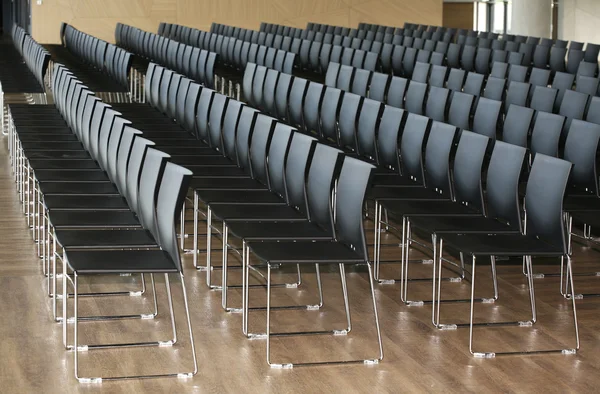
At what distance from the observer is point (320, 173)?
5.16 meters

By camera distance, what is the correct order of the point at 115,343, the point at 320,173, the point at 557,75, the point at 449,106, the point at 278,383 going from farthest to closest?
the point at 557,75, the point at 449,106, the point at 320,173, the point at 115,343, the point at 278,383

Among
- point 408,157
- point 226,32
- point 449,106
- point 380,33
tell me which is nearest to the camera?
point 408,157

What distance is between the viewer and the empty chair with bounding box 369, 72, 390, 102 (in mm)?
9602

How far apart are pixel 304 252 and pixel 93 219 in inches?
50.1

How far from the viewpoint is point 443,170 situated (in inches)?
238

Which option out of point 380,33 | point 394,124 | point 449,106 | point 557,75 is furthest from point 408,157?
point 380,33

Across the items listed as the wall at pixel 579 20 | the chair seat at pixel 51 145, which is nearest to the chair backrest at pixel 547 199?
the chair seat at pixel 51 145

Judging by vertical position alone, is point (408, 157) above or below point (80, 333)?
above

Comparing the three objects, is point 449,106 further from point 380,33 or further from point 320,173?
point 380,33

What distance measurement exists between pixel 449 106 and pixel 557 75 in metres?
1.57

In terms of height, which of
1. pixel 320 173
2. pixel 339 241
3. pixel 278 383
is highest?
pixel 320 173

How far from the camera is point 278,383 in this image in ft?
14.1

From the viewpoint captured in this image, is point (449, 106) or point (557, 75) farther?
point (557, 75)

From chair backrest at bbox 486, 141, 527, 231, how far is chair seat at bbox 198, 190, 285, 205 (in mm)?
1225
